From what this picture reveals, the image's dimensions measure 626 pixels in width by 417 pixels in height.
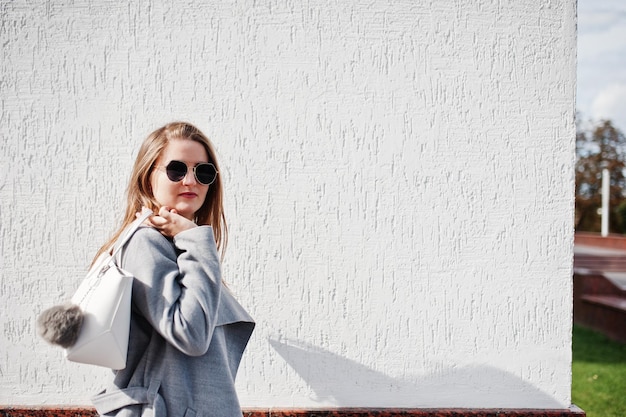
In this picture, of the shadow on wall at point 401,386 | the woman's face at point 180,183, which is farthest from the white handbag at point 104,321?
the shadow on wall at point 401,386

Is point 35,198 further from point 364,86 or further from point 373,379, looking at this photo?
point 373,379

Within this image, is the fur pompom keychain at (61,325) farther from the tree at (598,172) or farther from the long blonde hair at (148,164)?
the tree at (598,172)

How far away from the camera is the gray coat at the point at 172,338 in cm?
146

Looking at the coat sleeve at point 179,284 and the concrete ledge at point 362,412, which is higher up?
the coat sleeve at point 179,284

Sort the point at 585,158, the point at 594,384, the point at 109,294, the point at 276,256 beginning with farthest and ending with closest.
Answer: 1. the point at 585,158
2. the point at 594,384
3. the point at 276,256
4. the point at 109,294

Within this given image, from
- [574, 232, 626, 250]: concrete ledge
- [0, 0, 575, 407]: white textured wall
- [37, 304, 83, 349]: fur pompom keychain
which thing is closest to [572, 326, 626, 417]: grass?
[0, 0, 575, 407]: white textured wall

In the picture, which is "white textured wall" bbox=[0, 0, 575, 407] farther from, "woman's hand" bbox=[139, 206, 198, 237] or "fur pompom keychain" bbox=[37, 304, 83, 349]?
"fur pompom keychain" bbox=[37, 304, 83, 349]

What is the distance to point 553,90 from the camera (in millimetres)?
2557

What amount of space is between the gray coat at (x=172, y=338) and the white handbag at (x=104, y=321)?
0.30 feet

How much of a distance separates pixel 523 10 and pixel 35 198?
105 inches

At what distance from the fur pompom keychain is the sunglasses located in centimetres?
51

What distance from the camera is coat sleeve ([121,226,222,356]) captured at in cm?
144

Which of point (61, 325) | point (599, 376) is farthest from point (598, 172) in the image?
point (61, 325)

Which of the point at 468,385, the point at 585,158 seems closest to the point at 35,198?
the point at 468,385
